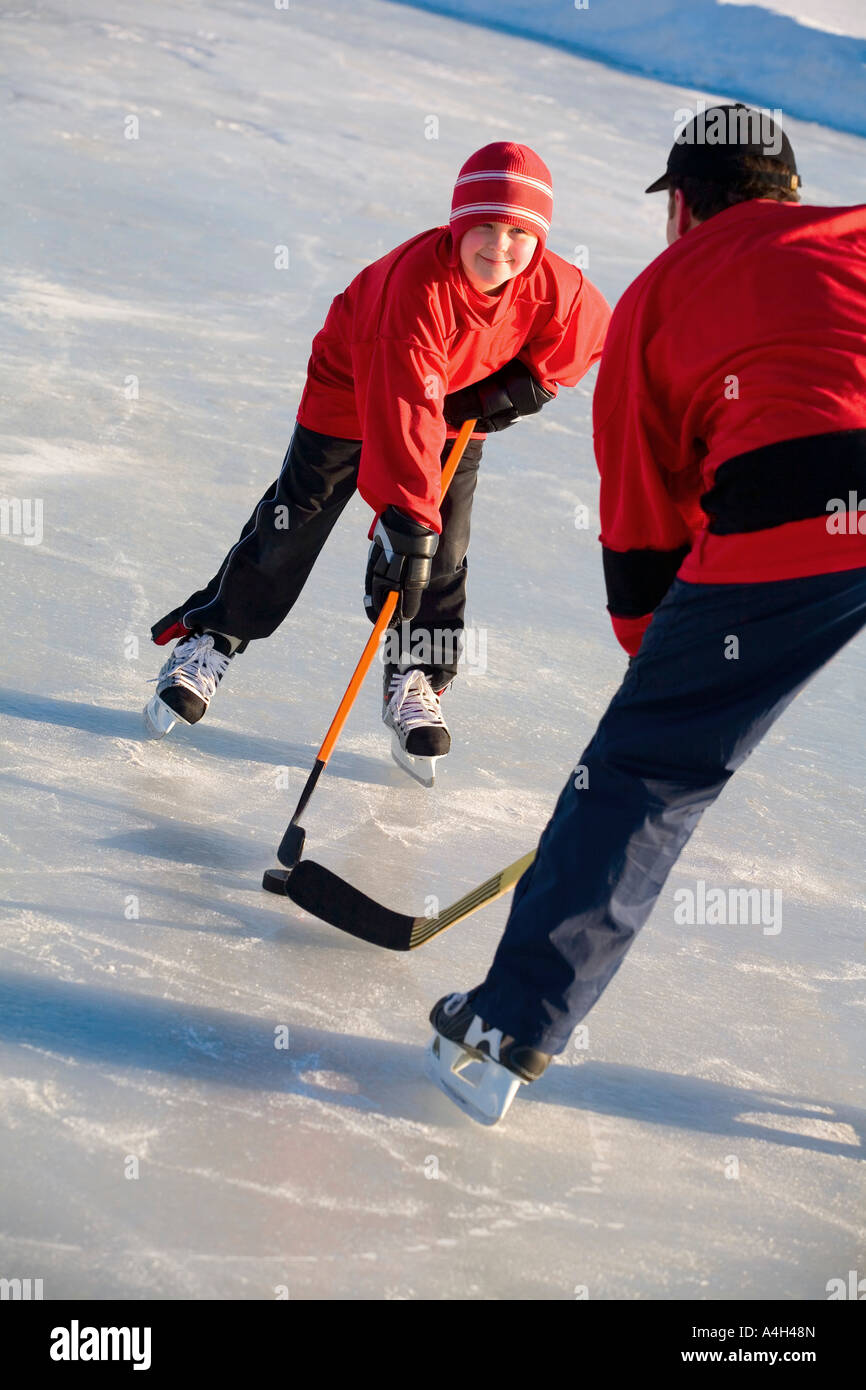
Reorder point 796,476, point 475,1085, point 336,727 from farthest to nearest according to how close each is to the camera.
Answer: point 336,727
point 475,1085
point 796,476

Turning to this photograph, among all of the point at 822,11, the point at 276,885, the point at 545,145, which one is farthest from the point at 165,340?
the point at 822,11

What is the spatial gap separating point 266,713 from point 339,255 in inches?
130

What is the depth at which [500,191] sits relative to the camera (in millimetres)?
2121

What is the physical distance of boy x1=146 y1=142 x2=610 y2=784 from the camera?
210cm

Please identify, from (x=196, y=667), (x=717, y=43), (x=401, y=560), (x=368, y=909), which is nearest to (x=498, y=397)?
(x=401, y=560)

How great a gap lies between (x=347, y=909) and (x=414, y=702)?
606mm

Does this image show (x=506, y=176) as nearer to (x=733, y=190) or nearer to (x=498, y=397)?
(x=498, y=397)

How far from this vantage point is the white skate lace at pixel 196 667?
2432mm

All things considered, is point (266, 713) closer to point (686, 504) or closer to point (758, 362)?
point (686, 504)

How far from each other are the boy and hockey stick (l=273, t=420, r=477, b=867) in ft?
0.06

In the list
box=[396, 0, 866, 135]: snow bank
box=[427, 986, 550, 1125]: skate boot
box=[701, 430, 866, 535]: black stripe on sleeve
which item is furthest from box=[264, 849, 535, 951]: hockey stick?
box=[396, 0, 866, 135]: snow bank

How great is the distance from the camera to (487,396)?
2.38m

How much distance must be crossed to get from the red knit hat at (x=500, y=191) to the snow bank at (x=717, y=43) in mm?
10646

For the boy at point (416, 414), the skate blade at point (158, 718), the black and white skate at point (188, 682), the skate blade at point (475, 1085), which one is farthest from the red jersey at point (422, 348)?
the skate blade at point (475, 1085)
